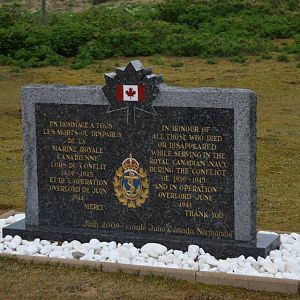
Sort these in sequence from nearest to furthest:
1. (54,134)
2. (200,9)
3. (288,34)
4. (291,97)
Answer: (54,134), (291,97), (288,34), (200,9)

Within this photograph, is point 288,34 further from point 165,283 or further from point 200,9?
point 165,283

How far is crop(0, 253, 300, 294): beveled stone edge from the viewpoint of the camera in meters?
7.71

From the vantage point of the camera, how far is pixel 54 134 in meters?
9.14

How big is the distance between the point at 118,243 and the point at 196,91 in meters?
1.81

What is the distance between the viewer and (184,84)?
22156 mm

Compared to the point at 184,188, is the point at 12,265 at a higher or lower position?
lower

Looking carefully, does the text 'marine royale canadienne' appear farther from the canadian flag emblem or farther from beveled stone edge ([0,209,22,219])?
beveled stone edge ([0,209,22,219])

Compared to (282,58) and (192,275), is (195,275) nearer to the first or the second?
(192,275)

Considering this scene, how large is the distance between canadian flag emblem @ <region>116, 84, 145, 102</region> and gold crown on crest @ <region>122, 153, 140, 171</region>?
1.92 feet

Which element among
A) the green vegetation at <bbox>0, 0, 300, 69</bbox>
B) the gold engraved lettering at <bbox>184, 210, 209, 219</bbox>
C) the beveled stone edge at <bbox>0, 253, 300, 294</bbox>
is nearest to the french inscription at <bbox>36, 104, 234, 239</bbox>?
the gold engraved lettering at <bbox>184, 210, 209, 219</bbox>

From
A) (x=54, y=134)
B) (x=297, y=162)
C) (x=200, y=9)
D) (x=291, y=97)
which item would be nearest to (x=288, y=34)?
(x=200, y=9)

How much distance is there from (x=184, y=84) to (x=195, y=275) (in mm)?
14461

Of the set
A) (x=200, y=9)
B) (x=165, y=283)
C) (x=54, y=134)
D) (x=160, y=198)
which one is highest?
(x=200, y=9)

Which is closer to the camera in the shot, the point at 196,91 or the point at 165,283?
the point at 165,283
